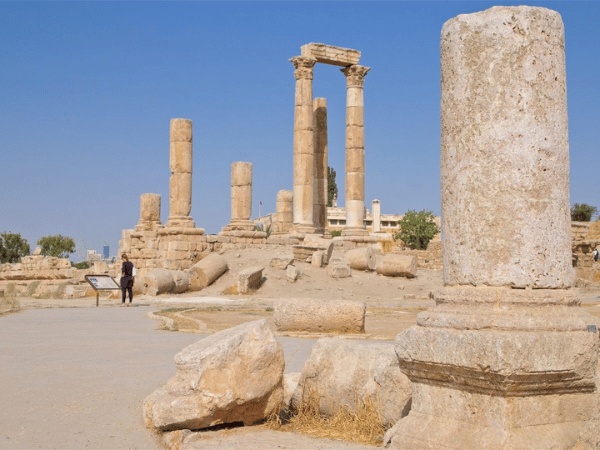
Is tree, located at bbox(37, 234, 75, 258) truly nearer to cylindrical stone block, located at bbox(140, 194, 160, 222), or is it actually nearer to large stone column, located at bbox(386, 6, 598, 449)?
cylindrical stone block, located at bbox(140, 194, 160, 222)

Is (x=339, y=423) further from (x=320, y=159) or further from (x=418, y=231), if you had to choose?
(x=418, y=231)

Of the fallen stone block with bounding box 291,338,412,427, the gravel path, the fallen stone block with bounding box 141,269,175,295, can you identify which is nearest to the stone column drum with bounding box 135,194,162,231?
the fallen stone block with bounding box 141,269,175,295

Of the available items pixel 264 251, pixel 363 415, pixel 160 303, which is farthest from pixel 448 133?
pixel 264 251

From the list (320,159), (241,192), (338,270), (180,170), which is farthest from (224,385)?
(320,159)

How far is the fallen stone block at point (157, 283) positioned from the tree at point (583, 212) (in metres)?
45.9

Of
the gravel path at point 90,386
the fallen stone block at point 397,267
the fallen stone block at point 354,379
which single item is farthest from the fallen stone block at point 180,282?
the fallen stone block at point 354,379

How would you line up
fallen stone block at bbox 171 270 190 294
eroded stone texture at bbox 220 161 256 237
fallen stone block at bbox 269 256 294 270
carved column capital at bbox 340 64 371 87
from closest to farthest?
fallen stone block at bbox 171 270 190 294
fallen stone block at bbox 269 256 294 270
eroded stone texture at bbox 220 161 256 237
carved column capital at bbox 340 64 371 87

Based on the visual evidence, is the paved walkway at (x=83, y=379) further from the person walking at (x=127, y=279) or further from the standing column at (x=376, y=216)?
the standing column at (x=376, y=216)

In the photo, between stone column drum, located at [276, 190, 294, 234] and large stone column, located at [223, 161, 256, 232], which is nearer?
large stone column, located at [223, 161, 256, 232]

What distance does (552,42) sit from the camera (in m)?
5.08

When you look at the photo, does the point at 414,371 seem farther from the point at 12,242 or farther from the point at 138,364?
the point at 12,242

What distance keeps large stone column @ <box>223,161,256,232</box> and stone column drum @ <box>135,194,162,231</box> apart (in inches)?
197

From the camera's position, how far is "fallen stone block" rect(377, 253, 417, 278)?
2611 centimetres

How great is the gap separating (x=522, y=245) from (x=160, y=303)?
16.4 metres
